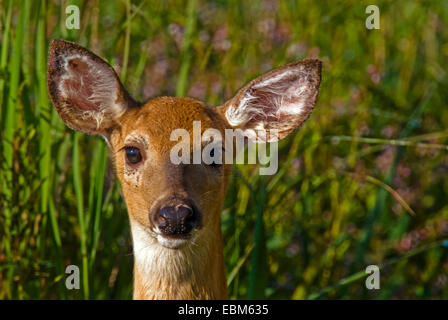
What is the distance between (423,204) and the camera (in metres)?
5.14

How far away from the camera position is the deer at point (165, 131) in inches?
127

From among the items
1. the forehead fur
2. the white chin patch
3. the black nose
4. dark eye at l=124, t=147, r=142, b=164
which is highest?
the forehead fur

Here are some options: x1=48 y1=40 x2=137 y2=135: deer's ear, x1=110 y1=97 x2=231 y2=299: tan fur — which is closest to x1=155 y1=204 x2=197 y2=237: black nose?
x1=110 y1=97 x2=231 y2=299: tan fur

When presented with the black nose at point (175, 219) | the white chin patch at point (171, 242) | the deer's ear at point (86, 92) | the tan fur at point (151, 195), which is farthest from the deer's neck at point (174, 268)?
the deer's ear at point (86, 92)

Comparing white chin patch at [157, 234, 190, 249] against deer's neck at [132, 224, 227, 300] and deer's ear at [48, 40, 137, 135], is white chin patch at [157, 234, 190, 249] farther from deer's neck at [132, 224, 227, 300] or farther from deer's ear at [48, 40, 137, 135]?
deer's ear at [48, 40, 137, 135]

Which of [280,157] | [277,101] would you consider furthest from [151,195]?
[280,157]

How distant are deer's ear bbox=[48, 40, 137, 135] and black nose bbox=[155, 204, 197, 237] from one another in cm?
67

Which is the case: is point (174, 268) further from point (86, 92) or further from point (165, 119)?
point (86, 92)

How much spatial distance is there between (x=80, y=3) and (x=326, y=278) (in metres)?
1.83

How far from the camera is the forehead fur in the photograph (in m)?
3.30

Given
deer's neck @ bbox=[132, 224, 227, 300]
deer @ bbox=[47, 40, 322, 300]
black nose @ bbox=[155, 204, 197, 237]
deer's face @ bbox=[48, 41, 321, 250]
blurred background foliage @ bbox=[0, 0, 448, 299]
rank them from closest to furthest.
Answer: black nose @ bbox=[155, 204, 197, 237]
deer's face @ bbox=[48, 41, 321, 250]
deer @ bbox=[47, 40, 322, 300]
deer's neck @ bbox=[132, 224, 227, 300]
blurred background foliage @ bbox=[0, 0, 448, 299]

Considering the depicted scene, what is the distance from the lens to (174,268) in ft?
11.1

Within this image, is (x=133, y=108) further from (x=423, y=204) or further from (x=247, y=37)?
(x=423, y=204)
